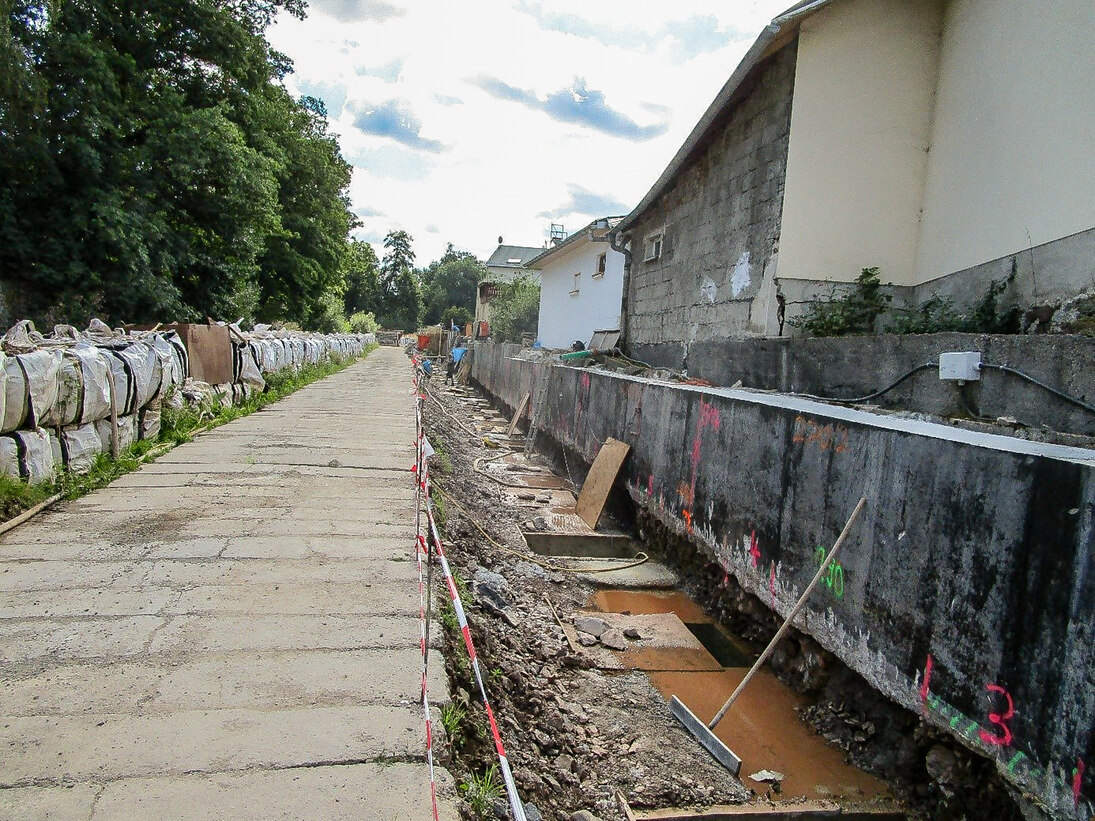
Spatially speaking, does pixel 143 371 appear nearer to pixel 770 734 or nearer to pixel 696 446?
pixel 696 446

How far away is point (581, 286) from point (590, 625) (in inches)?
545

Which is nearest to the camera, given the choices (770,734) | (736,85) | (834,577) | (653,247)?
(834,577)

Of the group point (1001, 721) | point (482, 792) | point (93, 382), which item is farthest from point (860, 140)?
point (93, 382)

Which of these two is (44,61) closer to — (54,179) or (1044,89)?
(54,179)

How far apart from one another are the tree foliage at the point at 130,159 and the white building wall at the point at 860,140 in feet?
45.2

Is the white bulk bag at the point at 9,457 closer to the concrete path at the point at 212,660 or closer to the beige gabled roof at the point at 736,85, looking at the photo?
the concrete path at the point at 212,660

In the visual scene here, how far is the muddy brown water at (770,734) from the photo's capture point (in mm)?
3137

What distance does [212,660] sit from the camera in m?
2.60

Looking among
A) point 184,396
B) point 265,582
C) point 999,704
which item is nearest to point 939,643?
point 999,704

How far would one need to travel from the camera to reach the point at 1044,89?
5402 mm

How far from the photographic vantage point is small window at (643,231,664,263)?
1140 cm

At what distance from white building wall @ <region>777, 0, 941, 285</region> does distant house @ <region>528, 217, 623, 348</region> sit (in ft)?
21.5

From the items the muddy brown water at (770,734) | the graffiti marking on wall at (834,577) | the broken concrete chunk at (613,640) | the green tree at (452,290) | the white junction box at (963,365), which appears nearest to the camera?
the muddy brown water at (770,734)

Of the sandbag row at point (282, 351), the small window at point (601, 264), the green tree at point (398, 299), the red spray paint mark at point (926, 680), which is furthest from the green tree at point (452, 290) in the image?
the red spray paint mark at point (926, 680)
